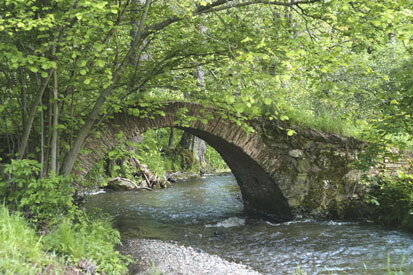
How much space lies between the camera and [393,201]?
24.2 feet

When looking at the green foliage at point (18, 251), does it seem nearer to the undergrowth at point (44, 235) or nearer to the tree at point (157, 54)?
the undergrowth at point (44, 235)

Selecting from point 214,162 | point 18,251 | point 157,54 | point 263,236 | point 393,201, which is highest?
→ point 157,54

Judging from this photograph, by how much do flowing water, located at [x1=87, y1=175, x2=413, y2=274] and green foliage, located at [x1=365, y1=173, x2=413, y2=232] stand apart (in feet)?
1.37

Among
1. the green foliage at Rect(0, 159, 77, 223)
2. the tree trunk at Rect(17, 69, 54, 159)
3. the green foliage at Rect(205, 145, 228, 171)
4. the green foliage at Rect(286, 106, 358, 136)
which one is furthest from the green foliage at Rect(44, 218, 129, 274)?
the green foliage at Rect(205, 145, 228, 171)

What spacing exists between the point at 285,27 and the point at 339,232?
403 centimetres

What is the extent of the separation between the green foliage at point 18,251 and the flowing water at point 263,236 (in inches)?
107

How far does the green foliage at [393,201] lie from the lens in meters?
6.91

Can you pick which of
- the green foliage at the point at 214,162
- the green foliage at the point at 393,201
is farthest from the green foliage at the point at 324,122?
the green foliage at the point at 214,162

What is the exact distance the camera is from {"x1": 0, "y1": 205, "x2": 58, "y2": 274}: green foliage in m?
2.68

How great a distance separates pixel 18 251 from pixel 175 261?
2.29 metres

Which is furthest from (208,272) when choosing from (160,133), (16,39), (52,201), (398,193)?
(160,133)

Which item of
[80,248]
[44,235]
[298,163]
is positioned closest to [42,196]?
[44,235]

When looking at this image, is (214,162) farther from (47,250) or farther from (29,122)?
(47,250)

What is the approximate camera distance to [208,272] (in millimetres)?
4531
